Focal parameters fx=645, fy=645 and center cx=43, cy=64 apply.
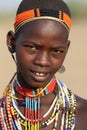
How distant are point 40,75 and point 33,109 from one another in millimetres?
255

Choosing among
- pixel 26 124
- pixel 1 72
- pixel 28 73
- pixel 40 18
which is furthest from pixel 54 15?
pixel 1 72

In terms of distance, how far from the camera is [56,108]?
13.1 feet

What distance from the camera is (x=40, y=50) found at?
3.75 meters

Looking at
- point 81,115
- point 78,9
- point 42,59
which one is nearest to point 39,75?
point 42,59

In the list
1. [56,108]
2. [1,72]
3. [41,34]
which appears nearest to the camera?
[41,34]

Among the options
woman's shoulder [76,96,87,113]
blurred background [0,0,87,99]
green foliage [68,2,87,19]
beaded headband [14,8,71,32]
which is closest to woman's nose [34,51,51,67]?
beaded headband [14,8,71,32]

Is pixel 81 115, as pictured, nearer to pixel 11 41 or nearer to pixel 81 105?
pixel 81 105

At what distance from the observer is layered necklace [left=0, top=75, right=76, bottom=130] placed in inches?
155

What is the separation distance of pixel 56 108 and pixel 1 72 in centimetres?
799

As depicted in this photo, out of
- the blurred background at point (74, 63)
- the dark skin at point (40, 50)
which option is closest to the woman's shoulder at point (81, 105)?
the dark skin at point (40, 50)

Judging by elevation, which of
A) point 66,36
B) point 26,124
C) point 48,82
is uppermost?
point 66,36

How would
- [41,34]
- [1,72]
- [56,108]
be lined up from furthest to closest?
[1,72] → [56,108] → [41,34]

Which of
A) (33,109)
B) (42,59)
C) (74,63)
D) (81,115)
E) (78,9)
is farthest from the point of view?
(78,9)

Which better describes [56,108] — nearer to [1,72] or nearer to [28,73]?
[28,73]
